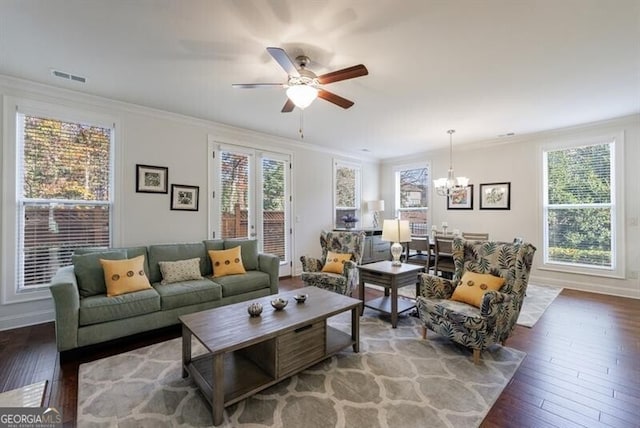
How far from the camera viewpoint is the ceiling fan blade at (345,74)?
225 centimetres

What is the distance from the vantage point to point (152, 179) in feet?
13.3

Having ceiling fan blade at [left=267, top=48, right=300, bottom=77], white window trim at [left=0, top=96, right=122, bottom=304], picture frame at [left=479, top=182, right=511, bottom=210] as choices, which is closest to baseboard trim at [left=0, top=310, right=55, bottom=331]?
white window trim at [left=0, top=96, right=122, bottom=304]

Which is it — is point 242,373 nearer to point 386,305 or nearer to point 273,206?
point 386,305

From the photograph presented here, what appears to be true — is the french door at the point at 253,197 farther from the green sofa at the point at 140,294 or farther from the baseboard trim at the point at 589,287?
the baseboard trim at the point at 589,287

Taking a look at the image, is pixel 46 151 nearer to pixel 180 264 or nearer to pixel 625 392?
pixel 180 264

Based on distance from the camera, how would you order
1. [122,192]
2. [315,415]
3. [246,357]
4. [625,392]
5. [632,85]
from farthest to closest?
[122,192] < [632,85] < [246,357] < [625,392] < [315,415]

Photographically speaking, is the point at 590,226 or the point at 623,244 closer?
the point at 623,244

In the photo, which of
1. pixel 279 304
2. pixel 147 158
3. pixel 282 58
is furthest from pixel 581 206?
pixel 147 158

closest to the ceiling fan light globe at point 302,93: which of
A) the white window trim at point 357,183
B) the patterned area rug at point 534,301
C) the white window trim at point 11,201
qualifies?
the white window trim at point 11,201

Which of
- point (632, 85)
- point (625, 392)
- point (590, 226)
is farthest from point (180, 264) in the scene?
point (590, 226)

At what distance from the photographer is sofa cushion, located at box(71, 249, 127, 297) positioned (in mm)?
2914

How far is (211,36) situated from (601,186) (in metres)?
5.93

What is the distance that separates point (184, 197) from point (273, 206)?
156cm

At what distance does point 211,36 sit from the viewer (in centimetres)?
236
